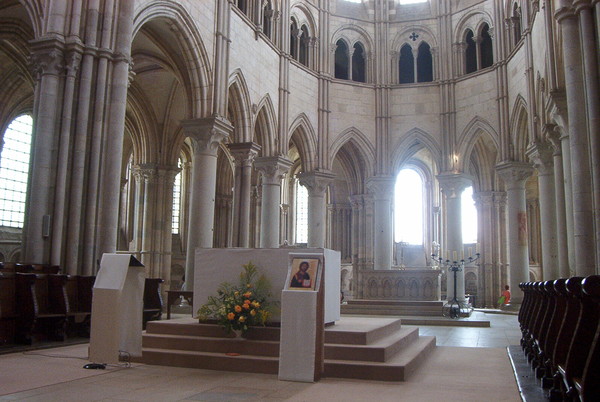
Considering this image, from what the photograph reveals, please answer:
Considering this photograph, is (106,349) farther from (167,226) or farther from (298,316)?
(167,226)

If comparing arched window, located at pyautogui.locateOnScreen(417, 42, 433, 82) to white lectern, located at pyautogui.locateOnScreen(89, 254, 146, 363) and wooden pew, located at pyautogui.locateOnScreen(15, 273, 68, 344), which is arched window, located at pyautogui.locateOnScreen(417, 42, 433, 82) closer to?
wooden pew, located at pyautogui.locateOnScreen(15, 273, 68, 344)

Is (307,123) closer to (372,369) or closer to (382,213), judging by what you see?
(382,213)

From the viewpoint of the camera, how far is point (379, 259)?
2483cm

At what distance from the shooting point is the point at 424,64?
85.6 feet

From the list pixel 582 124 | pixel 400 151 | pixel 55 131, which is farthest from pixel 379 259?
pixel 55 131

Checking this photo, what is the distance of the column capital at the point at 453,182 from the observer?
945 inches

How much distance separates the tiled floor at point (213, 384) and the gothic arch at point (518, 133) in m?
15.4

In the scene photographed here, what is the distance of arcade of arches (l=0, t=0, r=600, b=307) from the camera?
37.7ft

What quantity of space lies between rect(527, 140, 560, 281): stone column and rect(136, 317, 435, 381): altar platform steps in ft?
36.7

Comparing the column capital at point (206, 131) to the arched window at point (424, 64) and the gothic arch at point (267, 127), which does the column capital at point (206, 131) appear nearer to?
the gothic arch at point (267, 127)

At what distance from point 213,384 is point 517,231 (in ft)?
57.7

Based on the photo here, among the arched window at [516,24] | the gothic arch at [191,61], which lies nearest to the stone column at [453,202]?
the arched window at [516,24]

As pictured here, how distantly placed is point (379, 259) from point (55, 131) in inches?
640

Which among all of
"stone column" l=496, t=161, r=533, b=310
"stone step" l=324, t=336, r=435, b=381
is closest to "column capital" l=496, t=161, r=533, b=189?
"stone column" l=496, t=161, r=533, b=310
